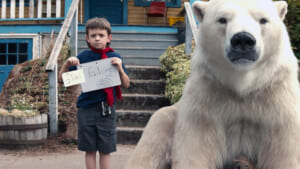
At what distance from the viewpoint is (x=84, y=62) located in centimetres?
307

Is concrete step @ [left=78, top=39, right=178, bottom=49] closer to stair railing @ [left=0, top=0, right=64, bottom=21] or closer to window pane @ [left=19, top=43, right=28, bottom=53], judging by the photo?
stair railing @ [left=0, top=0, right=64, bottom=21]

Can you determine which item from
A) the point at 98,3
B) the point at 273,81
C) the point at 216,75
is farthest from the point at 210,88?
the point at 98,3

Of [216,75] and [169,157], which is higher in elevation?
[216,75]

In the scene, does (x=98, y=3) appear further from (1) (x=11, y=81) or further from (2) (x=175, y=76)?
(2) (x=175, y=76)

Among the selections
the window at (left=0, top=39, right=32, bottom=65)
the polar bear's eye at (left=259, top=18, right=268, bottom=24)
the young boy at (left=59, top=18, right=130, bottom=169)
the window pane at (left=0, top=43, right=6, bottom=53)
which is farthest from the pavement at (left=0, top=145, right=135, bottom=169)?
the window pane at (left=0, top=43, right=6, bottom=53)

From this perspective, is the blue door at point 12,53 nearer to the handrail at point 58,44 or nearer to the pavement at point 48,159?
the handrail at point 58,44

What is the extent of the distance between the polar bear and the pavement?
81.4 inches

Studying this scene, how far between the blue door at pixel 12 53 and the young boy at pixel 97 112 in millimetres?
6216

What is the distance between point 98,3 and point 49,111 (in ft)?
21.7

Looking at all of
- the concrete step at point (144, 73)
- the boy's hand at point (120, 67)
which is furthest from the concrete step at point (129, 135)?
the boy's hand at point (120, 67)

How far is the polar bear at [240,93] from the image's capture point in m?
1.75

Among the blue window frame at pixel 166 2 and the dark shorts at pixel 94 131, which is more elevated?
the blue window frame at pixel 166 2

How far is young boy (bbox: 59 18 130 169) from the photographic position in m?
2.97

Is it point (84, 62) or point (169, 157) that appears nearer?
point (169, 157)
